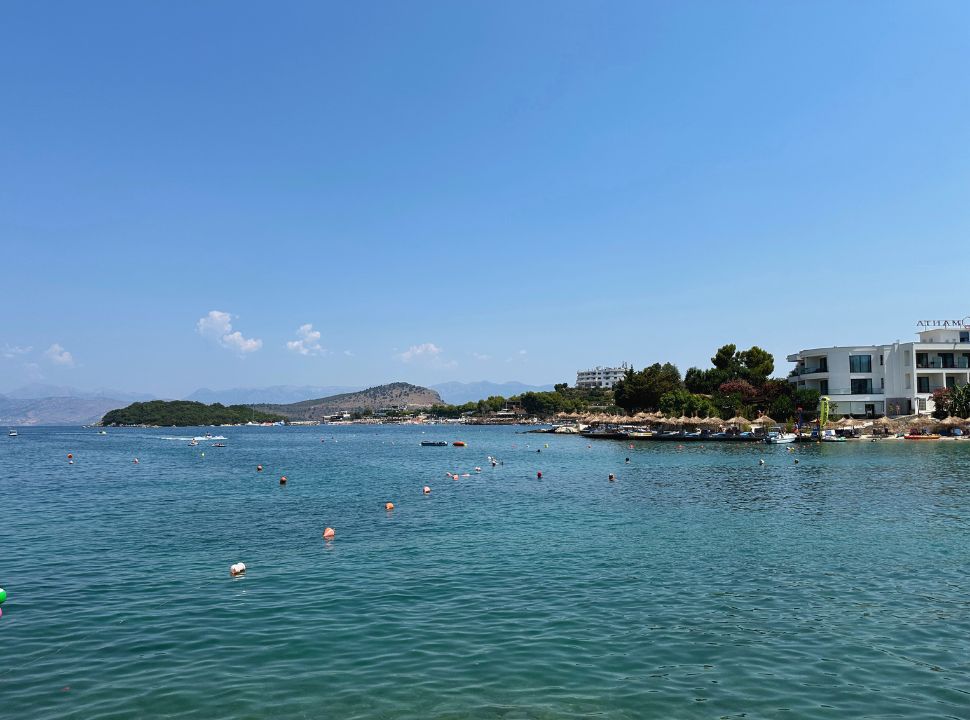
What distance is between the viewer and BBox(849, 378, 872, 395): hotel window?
9500 centimetres

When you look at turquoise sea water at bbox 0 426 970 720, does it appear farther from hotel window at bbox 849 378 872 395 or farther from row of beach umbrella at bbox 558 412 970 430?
hotel window at bbox 849 378 872 395

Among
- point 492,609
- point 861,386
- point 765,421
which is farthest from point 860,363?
point 492,609

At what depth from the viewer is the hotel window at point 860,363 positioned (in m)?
95.0

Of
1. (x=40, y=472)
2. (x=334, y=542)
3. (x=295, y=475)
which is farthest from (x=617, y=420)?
(x=334, y=542)

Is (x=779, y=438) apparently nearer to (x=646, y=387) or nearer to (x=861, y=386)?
(x=861, y=386)

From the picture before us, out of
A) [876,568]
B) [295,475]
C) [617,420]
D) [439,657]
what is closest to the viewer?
[439,657]

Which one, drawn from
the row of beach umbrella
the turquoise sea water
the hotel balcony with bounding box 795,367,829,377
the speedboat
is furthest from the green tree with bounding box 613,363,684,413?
the turquoise sea water

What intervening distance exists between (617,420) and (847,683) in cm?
11075

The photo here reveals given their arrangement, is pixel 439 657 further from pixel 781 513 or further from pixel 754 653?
pixel 781 513

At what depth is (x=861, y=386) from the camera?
9569cm

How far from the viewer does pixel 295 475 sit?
52.2 m

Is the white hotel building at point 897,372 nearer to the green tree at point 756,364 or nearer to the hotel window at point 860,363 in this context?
the hotel window at point 860,363

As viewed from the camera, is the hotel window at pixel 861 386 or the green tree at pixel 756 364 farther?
the green tree at pixel 756 364

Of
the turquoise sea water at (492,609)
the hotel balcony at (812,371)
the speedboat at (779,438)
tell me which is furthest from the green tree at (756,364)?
the turquoise sea water at (492,609)
